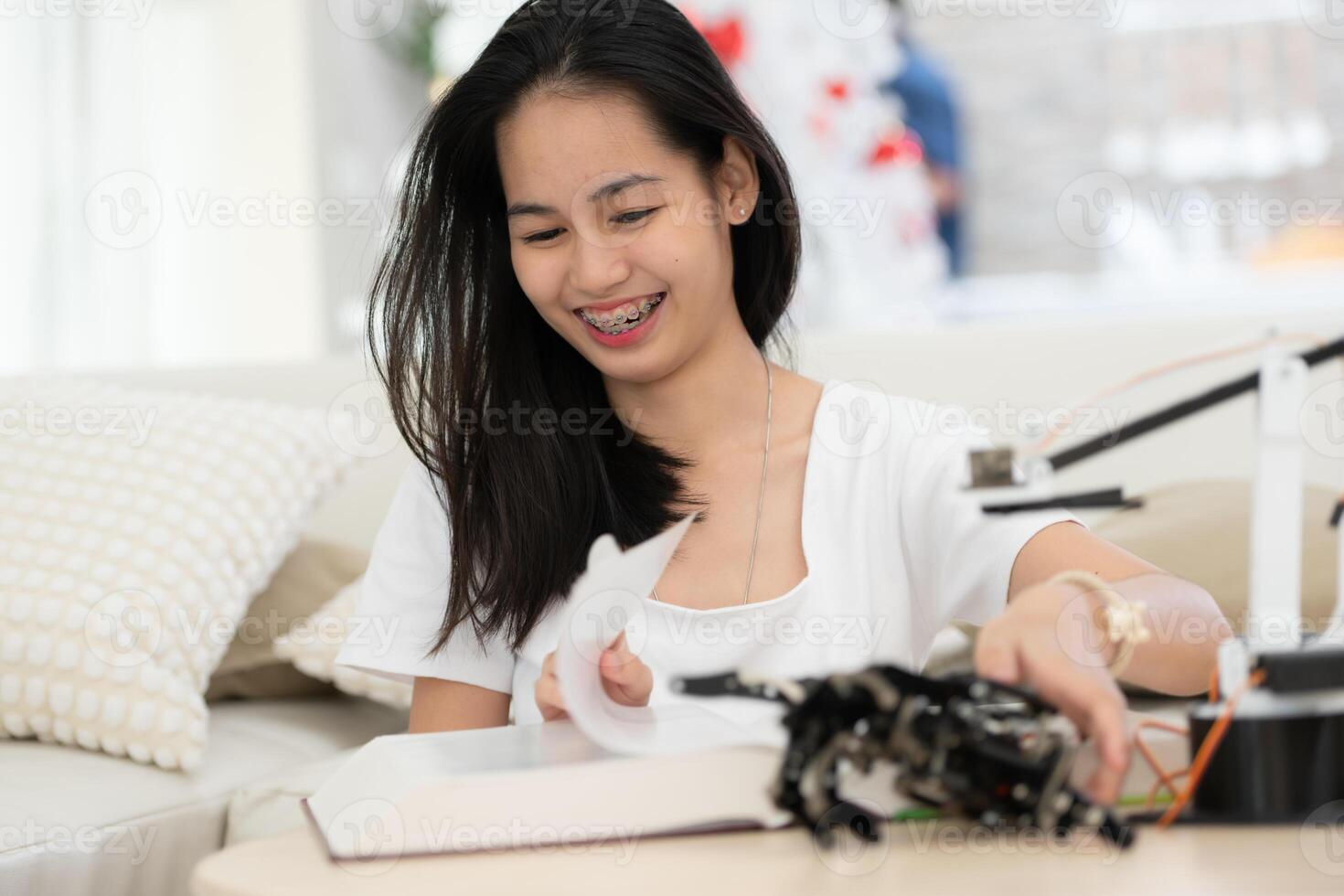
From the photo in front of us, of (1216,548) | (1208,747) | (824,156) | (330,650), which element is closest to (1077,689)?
(1208,747)

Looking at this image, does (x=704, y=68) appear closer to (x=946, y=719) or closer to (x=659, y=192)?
(x=659, y=192)

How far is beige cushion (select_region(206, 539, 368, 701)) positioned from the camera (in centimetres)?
160

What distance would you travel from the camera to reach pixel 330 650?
1.54m

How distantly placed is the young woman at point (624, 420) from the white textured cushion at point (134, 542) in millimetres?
302

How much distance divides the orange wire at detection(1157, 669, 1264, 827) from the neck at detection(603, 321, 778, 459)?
2.07ft

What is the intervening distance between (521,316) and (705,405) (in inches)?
7.8

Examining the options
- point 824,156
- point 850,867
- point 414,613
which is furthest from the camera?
point 824,156

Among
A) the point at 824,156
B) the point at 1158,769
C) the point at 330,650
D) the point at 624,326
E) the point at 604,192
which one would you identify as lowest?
the point at 330,650

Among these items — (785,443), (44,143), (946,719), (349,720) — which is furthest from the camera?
(44,143)

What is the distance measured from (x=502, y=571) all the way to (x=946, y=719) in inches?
23.9

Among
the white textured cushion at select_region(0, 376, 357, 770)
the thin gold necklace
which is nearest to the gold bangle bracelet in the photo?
the thin gold necklace

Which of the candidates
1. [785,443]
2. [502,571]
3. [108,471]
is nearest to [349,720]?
[108,471]

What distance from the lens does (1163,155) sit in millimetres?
4727

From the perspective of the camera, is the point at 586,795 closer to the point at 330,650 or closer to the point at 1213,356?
the point at 1213,356
